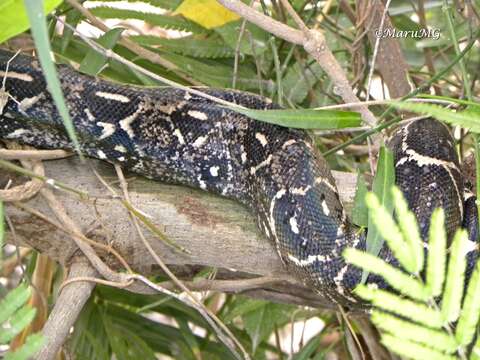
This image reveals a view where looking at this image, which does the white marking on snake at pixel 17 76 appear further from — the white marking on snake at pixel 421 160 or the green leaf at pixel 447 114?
the green leaf at pixel 447 114

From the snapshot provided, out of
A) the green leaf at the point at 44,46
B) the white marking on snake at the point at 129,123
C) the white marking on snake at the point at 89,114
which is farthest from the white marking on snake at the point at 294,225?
the green leaf at the point at 44,46

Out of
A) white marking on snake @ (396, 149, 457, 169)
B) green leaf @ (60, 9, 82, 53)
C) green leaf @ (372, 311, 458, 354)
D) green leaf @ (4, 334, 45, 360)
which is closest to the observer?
green leaf @ (372, 311, 458, 354)

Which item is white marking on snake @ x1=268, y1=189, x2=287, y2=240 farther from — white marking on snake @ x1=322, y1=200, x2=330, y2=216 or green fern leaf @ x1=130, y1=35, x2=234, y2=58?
green fern leaf @ x1=130, y1=35, x2=234, y2=58

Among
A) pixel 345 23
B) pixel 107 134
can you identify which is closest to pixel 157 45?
pixel 107 134

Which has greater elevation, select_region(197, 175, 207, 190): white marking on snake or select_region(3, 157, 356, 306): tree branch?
select_region(197, 175, 207, 190): white marking on snake

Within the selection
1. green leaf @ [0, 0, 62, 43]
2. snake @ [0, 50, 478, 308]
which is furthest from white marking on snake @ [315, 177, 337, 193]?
green leaf @ [0, 0, 62, 43]
